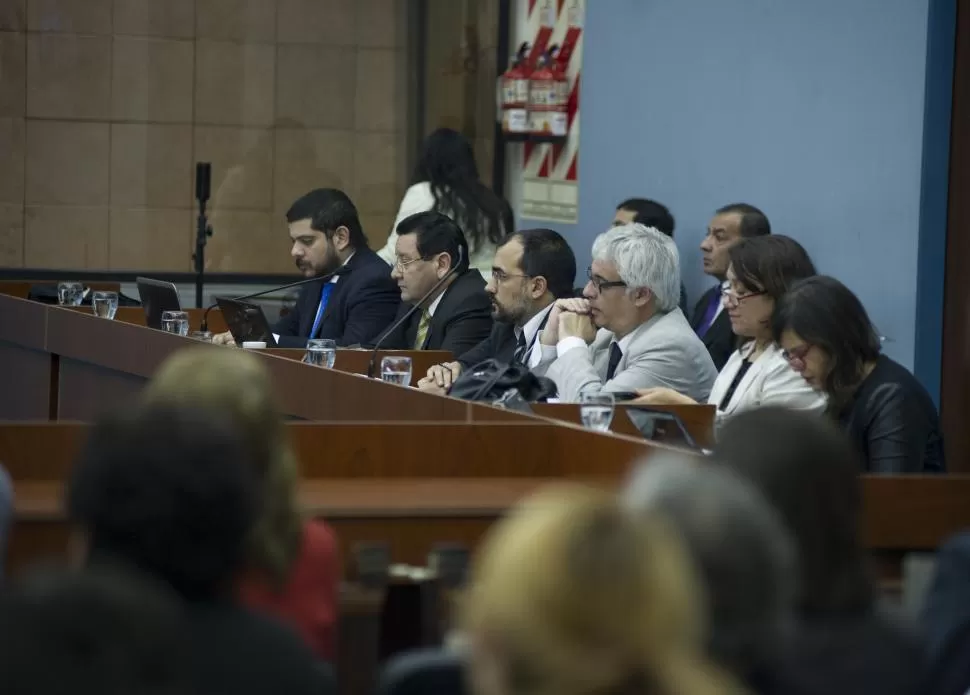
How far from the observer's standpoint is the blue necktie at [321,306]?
6.24 m

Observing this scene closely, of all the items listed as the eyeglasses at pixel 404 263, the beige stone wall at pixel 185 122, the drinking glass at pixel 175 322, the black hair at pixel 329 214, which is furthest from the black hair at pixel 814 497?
the beige stone wall at pixel 185 122

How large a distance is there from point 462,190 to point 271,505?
225 inches

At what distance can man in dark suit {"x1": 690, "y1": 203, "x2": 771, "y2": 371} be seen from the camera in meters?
5.69

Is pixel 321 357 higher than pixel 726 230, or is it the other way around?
pixel 726 230

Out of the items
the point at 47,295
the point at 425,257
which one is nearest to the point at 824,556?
the point at 425,257

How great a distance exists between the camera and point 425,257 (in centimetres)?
579

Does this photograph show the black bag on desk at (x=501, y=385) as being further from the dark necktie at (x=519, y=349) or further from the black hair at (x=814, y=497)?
the black hair at (x=814, y=497)

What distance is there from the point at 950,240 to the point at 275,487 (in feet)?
11.4

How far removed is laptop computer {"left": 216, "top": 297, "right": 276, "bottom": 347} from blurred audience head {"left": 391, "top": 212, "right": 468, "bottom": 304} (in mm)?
637

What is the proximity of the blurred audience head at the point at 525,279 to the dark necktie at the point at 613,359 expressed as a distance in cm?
47

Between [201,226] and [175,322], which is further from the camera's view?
[201,226]

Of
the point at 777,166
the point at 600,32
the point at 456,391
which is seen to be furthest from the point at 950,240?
the point at 600,32

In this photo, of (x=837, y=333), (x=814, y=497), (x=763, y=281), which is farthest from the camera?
(x=763, y=281)

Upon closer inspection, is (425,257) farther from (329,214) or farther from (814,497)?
(814,497)
